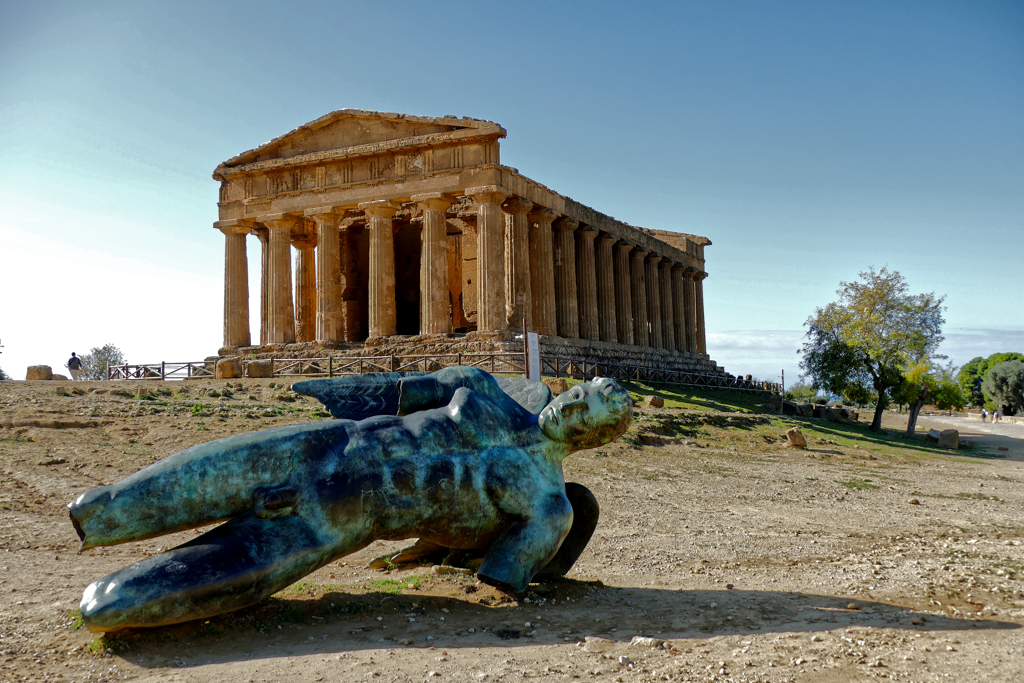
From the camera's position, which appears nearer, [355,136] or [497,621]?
[497,621]

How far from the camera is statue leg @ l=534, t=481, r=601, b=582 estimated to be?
6.72 meters

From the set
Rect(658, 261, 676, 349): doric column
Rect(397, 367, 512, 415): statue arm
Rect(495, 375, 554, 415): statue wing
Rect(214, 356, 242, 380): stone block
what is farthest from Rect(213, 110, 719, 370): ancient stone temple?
Rect(397, 367, 512, 415): statue arm

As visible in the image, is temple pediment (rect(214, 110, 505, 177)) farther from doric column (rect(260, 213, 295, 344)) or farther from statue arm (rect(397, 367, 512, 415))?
statue arm (rect(397, 367, 512, 415))

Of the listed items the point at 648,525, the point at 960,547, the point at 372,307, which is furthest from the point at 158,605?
the point at 372,307

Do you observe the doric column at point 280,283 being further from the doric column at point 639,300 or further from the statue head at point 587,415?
the statue head at point 587,415

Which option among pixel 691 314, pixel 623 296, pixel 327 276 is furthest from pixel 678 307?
pixel 327 276

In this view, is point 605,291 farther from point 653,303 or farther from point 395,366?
point 395,366

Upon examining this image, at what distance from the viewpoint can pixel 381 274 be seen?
Answer: 33438 mm

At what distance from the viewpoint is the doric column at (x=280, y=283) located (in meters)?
35.2

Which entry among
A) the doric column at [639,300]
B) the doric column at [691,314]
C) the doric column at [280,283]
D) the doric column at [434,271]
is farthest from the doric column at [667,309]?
the doric column at [280,283]

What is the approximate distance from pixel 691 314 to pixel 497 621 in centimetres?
5002

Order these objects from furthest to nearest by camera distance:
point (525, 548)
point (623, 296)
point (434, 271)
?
1. point (623, 296)
2. point (434, 271)
3. point (525, 548)

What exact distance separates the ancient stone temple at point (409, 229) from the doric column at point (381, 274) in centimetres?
5

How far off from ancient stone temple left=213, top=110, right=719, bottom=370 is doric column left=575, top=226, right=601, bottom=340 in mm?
71
